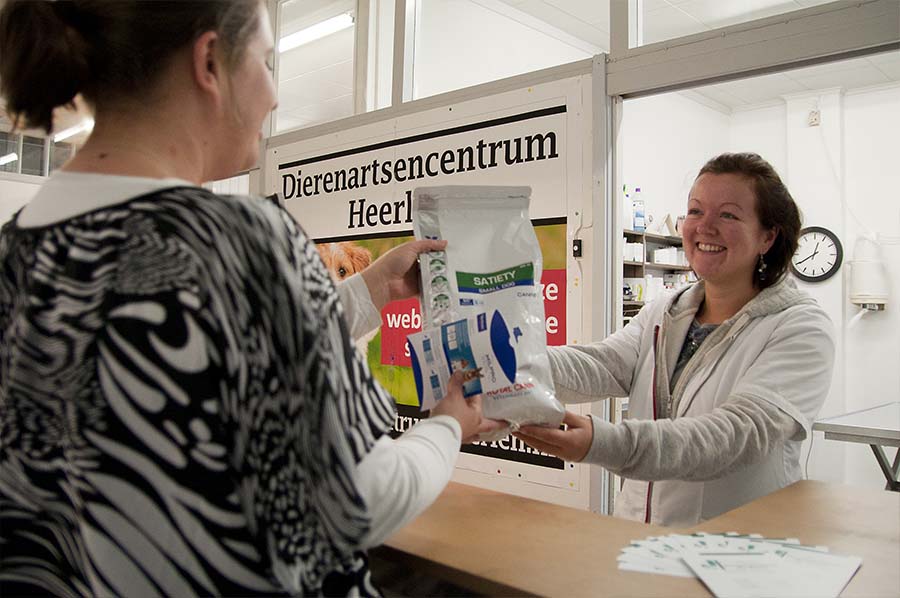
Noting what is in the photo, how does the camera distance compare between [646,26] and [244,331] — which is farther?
[646,26]

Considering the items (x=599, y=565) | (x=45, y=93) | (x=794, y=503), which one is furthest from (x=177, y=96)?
(x=794, y=503)

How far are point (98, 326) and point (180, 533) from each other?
0.21 m

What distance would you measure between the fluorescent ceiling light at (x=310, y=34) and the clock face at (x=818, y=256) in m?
5.22

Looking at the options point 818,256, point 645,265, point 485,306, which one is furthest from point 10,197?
point 818,256

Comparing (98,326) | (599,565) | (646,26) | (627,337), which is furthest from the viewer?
(646,26)

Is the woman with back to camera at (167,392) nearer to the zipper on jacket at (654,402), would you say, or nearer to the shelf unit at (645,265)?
the zipper on jacket at (654,402)

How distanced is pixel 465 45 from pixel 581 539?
3190 mm

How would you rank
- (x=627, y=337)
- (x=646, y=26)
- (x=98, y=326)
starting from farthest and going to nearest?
1. (x=646, y=26)
2. (x=627, y=337)
3. (x=98, y=326)

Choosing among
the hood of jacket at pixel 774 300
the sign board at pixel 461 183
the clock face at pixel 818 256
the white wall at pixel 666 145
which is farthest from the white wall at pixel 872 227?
the hood of jacket at pixel 774 300

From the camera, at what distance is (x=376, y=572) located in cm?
120

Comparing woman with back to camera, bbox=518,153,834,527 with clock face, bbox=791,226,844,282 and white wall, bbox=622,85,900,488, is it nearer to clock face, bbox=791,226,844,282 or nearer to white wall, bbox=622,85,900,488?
white wall, bbox=622,85,900,488

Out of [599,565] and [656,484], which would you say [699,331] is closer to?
[656,484]

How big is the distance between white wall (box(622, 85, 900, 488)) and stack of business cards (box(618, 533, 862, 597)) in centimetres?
642

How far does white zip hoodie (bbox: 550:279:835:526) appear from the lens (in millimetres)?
1446
